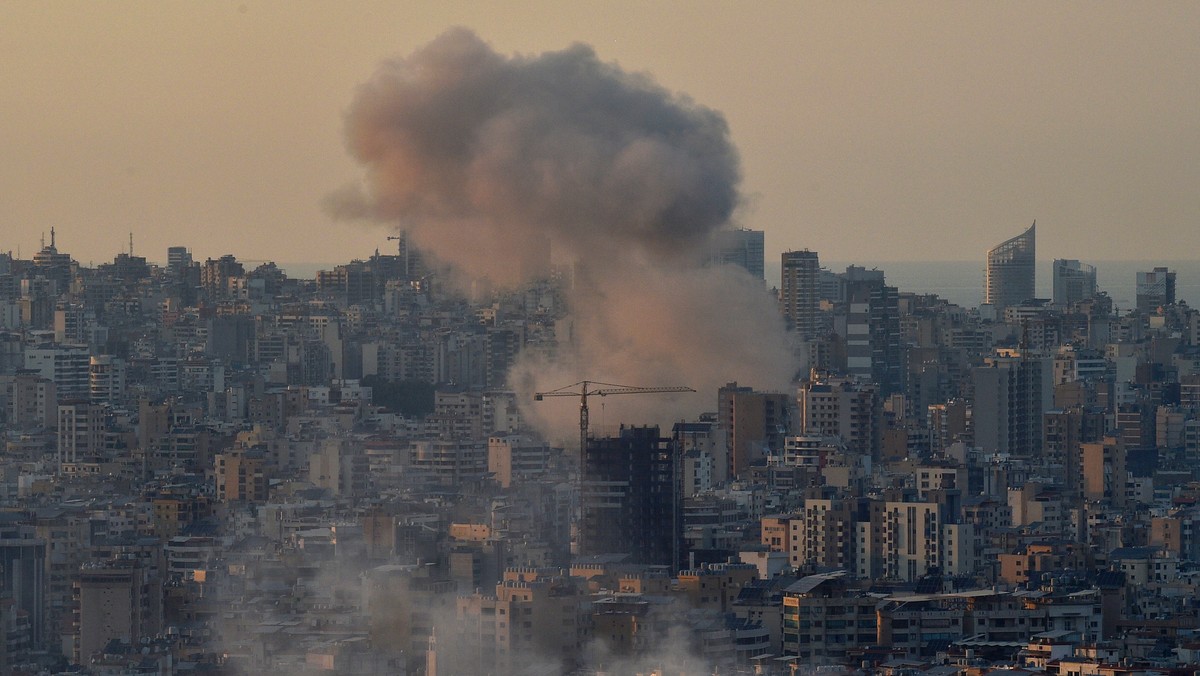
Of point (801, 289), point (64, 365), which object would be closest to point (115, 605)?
point (64, 365)

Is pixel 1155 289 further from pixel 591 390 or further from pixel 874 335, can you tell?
pixel 591 390

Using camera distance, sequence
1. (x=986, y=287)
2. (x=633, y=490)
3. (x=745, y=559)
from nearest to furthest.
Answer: (x=745, y=559), (x=633, y=490), (x=986, y=287)

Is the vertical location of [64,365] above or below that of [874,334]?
below

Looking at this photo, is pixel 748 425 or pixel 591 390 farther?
pixel 748 425

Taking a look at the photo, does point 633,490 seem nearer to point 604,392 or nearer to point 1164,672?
point 604,392

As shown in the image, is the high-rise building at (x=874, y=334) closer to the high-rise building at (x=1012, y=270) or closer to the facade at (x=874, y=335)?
the facade at (x=874, y=335)

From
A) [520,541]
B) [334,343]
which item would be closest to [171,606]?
[520,541]

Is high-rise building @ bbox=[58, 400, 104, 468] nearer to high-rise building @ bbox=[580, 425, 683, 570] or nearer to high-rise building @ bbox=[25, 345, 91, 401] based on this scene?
high-rise building @ bbox=[25, 345, 91, 401]
